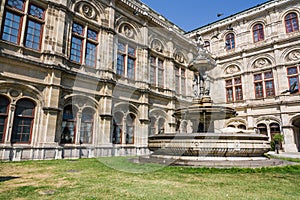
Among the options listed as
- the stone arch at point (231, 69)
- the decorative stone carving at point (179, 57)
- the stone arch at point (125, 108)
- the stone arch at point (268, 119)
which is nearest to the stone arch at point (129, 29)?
the decorative stone carving at point (179, 57)

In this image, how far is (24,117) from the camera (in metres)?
9.83

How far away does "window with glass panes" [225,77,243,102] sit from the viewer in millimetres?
22500

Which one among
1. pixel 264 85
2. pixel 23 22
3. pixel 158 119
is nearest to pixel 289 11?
pixel 264 85

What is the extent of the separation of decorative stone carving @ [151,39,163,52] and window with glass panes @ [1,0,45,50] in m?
9.00

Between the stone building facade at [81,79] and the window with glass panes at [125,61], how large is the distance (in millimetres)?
72

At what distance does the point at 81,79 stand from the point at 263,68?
58.7 ft

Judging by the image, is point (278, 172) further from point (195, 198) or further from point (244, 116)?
point (244, 116)

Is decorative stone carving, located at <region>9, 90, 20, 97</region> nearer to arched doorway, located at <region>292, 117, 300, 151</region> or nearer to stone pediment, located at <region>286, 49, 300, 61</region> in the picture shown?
arched doorway, located at <region>292, 117, 300, 151</region>

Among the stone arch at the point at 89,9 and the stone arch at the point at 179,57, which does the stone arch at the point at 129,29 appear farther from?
the stone arch at the point at 179,57

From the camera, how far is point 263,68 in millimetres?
20906

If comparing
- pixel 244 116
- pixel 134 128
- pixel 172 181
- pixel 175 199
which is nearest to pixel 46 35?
pixel 134 128

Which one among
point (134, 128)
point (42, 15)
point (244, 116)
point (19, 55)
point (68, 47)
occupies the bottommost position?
point (134, 128)

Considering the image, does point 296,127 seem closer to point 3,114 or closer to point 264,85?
point 264,85

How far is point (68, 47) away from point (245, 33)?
19.0m
